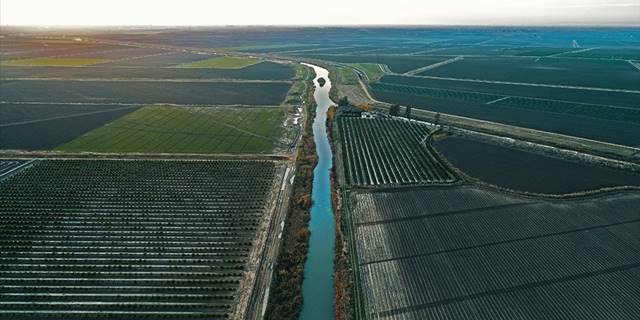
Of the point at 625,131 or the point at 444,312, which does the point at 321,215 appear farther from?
the point at 625,131

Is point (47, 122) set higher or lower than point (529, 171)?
higher

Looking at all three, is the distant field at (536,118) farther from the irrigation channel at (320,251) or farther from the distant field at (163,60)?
the distant field at (163,60)

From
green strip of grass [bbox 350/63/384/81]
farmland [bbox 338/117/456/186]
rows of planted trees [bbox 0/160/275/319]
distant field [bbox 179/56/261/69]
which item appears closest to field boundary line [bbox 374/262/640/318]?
rows of planted trees [bbox 0/160/275/319]

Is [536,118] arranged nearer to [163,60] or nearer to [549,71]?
[549,71]

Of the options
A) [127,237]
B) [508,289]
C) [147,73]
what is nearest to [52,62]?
Answer: [147,73]

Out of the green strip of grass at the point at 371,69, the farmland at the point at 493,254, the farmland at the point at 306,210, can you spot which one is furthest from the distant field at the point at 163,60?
the farmland at the point at 493,254
